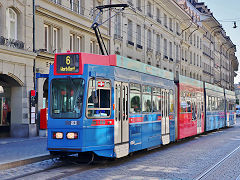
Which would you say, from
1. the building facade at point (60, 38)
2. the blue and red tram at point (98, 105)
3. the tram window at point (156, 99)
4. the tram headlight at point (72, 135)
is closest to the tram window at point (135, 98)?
the blue and red tram at point (98, 105)

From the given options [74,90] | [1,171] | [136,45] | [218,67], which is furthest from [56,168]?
[218,67]

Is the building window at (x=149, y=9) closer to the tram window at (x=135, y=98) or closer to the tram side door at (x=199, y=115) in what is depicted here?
the tram side door at (x=199, y=115)

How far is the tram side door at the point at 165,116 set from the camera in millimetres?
15444

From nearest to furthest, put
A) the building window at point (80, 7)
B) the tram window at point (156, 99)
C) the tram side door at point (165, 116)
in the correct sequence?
the tram window at point (156, 99) < the tram side door at point (165, 116) < the building window at point (80, 7)

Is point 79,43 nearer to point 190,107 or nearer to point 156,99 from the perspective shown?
point 190,107

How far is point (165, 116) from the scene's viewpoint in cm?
1575

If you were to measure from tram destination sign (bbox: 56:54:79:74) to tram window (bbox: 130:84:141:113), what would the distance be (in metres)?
2.30

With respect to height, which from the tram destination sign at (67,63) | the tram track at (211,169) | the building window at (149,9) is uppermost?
the building window at (149,9)

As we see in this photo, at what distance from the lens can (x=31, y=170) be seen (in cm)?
1047

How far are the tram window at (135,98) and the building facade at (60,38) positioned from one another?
2820 mm

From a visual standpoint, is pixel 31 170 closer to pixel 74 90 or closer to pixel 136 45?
pixel 74 90

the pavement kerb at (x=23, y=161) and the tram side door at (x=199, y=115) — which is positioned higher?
the tram side door at (x=199, y=115)

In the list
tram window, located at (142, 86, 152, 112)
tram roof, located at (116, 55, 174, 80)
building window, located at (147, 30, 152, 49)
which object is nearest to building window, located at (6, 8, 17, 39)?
tram roof, located at (116, 55, 174, 80)

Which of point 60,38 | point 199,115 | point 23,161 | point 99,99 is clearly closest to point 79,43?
point 60,38
